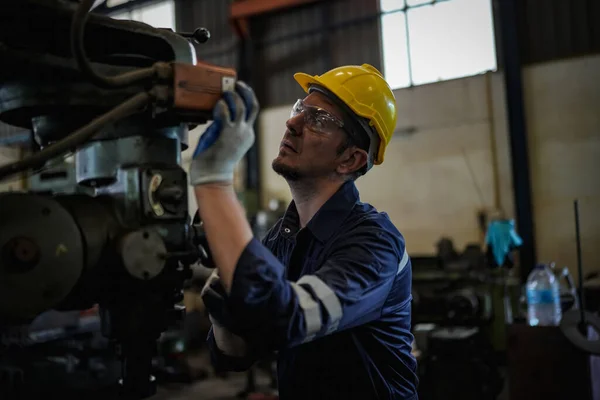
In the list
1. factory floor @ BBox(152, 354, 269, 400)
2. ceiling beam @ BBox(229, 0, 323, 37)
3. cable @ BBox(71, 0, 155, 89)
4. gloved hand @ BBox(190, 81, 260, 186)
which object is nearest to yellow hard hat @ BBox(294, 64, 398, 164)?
gloved hand @ BBox(190, 81, 260, 186)

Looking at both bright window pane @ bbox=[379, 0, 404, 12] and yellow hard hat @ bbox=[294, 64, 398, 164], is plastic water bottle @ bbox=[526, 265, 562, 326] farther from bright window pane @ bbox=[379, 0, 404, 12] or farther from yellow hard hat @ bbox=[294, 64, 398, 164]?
bright window pane @ bbox=[379, 0, 404, 12]

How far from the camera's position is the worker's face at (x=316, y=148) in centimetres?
109

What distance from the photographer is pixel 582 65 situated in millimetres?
4340

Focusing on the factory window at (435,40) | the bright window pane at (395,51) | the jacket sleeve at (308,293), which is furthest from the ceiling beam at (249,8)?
the jacket sleeve at (308,293)

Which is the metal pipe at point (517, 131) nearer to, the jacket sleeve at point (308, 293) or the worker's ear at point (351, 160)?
the worker's ear at point (351, 160)

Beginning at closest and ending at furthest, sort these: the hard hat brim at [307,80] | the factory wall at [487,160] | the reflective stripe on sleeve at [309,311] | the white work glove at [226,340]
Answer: the reflective stripe on sleeve at [309,311], the white work glove at [226,340], the hard hat brim at [307,80], the factory wall at [487,160]

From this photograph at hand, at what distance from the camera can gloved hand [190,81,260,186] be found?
2.30 feet

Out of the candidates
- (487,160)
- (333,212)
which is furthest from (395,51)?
(333,212)

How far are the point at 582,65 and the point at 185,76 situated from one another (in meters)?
4.60

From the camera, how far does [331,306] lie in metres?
0.76

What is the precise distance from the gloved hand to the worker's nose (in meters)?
0.39

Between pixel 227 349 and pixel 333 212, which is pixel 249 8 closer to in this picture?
pixel 333 212

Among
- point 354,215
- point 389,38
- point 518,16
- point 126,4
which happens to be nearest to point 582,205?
point 518,16

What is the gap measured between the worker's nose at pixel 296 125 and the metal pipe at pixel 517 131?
3.78m
